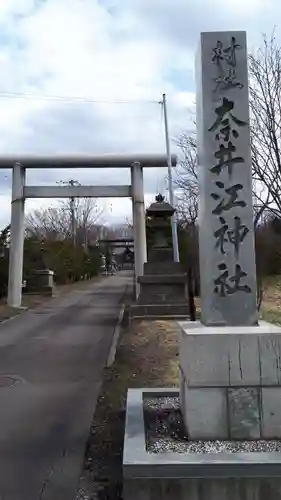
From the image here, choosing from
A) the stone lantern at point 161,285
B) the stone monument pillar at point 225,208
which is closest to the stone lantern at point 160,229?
the stone lantern at point 161,285

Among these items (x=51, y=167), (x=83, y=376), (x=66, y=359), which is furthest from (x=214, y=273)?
(x=51, y=167)

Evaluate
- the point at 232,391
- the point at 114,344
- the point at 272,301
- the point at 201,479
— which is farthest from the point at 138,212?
the point at 201,479

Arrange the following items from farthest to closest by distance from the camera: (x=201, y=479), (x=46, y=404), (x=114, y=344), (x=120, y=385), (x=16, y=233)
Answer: (x=16, y=233)
(x=114, y=344)
(x=120, y=385)
(x=46, y=404)
(x=201, y=479)

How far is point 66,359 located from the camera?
1085cm

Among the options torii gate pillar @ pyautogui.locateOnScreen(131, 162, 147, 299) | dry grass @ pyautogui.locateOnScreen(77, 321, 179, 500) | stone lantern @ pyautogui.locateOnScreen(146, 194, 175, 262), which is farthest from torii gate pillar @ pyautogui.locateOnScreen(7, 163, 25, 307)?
dry grass @ pyautogui.locateOnScreen(77, 321, 179, 500)

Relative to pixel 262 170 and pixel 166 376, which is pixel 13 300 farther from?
pixel 166 376

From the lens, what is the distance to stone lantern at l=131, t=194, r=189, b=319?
1623 cm

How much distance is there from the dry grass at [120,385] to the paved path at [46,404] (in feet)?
0.44

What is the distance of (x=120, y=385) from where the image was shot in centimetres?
831

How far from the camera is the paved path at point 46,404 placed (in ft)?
15.6

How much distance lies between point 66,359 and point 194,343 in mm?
6832

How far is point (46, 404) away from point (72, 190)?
47.8ft

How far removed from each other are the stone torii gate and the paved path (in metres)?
5.41

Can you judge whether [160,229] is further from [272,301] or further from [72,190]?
[272,301]
